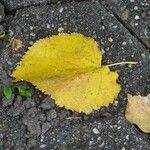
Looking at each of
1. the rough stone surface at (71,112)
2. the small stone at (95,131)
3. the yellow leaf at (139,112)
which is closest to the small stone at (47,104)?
the rough stone surface at (71,112)

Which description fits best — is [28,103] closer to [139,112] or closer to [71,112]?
[71,112]

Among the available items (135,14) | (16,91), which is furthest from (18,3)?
(135,14)

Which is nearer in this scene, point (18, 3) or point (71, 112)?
point (71, 112)

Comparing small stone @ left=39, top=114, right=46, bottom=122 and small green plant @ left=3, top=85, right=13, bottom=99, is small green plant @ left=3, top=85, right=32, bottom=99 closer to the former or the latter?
small green plant @ left=3, top=85, right=13, bottom=99

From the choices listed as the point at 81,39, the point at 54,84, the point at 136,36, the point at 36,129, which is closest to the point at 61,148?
the point at 36,129

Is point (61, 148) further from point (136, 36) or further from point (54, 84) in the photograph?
point (136, 36)

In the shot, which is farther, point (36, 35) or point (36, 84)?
point (36, 35)
